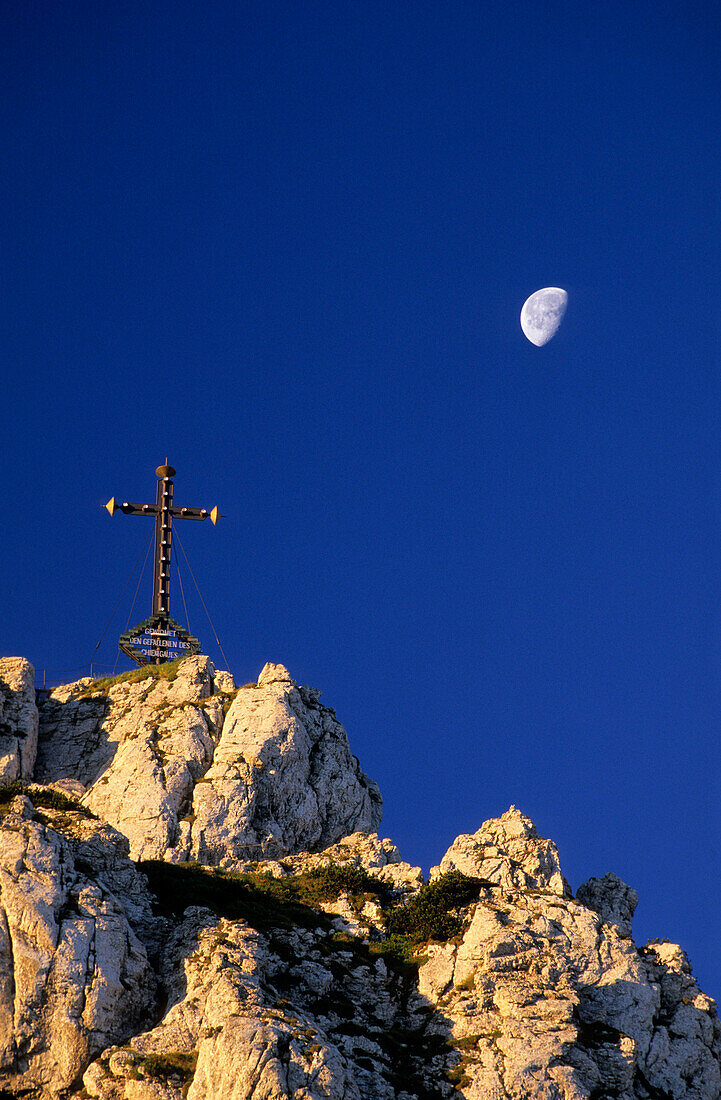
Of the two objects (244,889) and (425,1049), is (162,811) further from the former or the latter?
(425,1049)

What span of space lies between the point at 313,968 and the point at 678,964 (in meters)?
17.4

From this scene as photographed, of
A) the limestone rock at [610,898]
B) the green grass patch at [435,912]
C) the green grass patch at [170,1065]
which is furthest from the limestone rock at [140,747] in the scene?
the limestone rock at [610,898]

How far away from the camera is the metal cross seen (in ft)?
258

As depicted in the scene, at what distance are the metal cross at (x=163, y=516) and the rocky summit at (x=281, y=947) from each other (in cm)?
1663

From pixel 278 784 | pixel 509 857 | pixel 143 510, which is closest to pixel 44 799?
pixel 278 784

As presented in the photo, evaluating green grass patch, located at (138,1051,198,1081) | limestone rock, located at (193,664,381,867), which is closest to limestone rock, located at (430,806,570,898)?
limestone rock, located at (193,664,381,867)

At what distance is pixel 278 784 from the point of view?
59.2 metres

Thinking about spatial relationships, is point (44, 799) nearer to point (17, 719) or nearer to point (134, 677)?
point (17, 719)

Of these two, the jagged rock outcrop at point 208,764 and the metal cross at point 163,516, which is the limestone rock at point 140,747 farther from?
the metal cross at point 163,516

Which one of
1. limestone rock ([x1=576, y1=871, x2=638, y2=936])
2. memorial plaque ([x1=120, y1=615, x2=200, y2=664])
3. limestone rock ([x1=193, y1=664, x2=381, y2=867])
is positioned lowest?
limestone rock ([x1=576, y1=871, x2=638, y2=936])

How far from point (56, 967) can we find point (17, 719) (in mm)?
27947

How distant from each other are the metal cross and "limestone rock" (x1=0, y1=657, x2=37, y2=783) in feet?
46.9

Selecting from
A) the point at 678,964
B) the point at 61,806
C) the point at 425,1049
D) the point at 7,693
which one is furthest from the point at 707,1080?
the point at 7,693

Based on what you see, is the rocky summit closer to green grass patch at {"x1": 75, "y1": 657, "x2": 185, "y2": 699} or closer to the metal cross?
green grass patch at {"x1": 75, "y1": 657, "x2": 185, "y2": 699}
